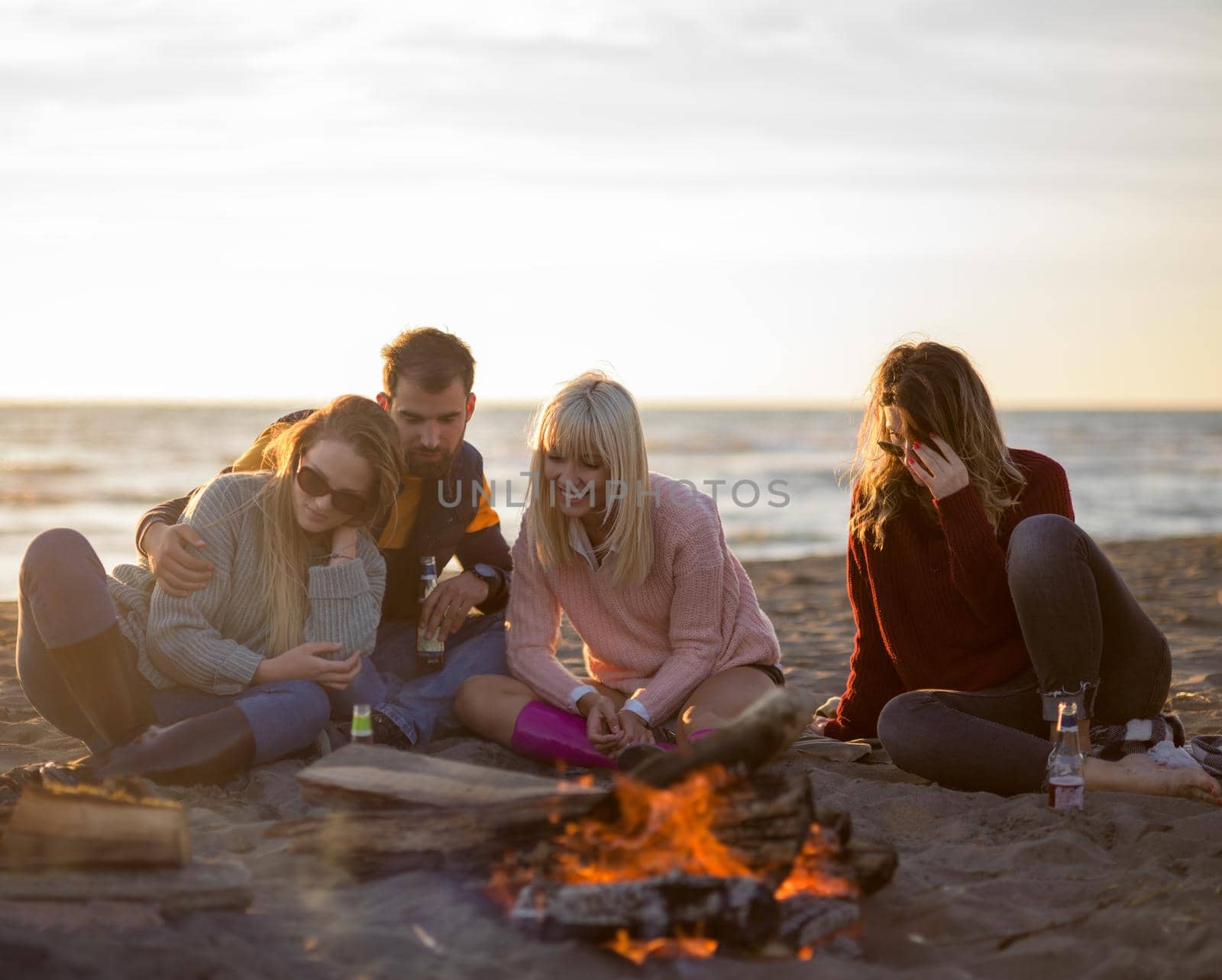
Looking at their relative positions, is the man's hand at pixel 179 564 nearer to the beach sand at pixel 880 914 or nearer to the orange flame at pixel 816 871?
the beach sand at pixel 880 914

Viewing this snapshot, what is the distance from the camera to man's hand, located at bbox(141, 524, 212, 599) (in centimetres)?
407

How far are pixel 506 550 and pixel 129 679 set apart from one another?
5.98 ft

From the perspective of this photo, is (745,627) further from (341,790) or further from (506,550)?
(341,790)

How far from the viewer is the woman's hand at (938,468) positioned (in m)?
4.06

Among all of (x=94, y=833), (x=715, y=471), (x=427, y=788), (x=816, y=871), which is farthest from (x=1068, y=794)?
(x=715, y=471)

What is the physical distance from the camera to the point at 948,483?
4.06 metres

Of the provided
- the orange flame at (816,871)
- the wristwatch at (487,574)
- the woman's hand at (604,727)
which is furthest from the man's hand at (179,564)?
the orange flame at (816,871)

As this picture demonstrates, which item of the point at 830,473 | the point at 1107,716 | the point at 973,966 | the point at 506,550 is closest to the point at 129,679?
the point at 506,550

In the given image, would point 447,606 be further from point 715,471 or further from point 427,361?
point 715,471

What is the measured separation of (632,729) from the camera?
4215 mm

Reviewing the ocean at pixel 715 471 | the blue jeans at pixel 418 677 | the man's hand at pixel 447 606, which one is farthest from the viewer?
the ocean at pixel 715 471

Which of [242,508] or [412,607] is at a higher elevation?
[242,508]

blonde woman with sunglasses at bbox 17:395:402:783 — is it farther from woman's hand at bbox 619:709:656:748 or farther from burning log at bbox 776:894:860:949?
burning log at bbox 776:894:860:949

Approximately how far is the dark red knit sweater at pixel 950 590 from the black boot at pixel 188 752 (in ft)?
7.83
